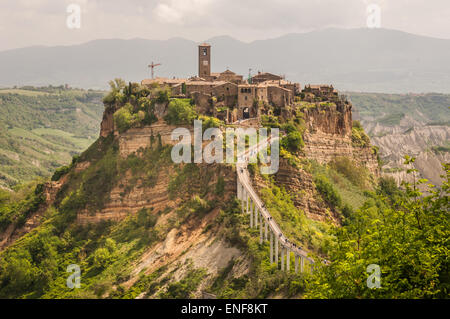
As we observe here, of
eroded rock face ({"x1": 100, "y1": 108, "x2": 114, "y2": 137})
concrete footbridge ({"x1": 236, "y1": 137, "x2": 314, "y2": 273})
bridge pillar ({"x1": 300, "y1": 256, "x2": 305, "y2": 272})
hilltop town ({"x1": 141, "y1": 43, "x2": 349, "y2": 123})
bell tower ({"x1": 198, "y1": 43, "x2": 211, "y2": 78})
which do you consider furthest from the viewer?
bell tower ({"x1": 198, "y1": 43, "x2": 211, "y2": 78})

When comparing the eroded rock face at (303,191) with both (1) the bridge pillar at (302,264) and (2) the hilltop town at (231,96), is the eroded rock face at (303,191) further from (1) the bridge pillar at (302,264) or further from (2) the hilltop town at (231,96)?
(1) the bridge pillar at (302,264)

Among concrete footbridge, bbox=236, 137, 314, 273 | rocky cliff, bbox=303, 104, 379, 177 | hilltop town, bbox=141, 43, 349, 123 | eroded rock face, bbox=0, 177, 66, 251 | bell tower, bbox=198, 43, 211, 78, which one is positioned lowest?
eroded rock face, bbox=0, 177, 66, 251

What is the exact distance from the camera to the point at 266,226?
134 feet

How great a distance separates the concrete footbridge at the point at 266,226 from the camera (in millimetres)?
37562

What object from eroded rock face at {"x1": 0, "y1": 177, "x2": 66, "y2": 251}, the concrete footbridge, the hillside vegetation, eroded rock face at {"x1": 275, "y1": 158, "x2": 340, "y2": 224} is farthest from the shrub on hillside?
eroded rock face at {"x1": 0, "y1": 177, "x2": 66, "y2": 251}

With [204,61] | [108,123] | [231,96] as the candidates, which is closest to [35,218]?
[108,123]

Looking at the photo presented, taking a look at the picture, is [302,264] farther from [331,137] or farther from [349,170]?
[331,137]

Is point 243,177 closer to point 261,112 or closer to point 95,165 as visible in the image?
point 261,112

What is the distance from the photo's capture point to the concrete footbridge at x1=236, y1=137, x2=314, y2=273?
37.6 metres

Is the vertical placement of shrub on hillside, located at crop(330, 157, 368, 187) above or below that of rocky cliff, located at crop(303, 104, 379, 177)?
below

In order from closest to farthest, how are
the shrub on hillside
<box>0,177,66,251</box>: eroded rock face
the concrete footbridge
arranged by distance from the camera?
1. the concrete footbridge
2. <box>0,177,66,251</box>: eroded rock face
3. the shrub on hillside

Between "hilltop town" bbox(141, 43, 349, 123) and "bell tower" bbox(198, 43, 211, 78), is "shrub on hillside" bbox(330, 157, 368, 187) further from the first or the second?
"bell tower" bbox(198, 43, 211, 78)

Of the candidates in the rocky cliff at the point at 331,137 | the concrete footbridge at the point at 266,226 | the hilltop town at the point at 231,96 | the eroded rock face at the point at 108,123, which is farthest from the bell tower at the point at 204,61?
the concrete footbridge at the point at 266,226
